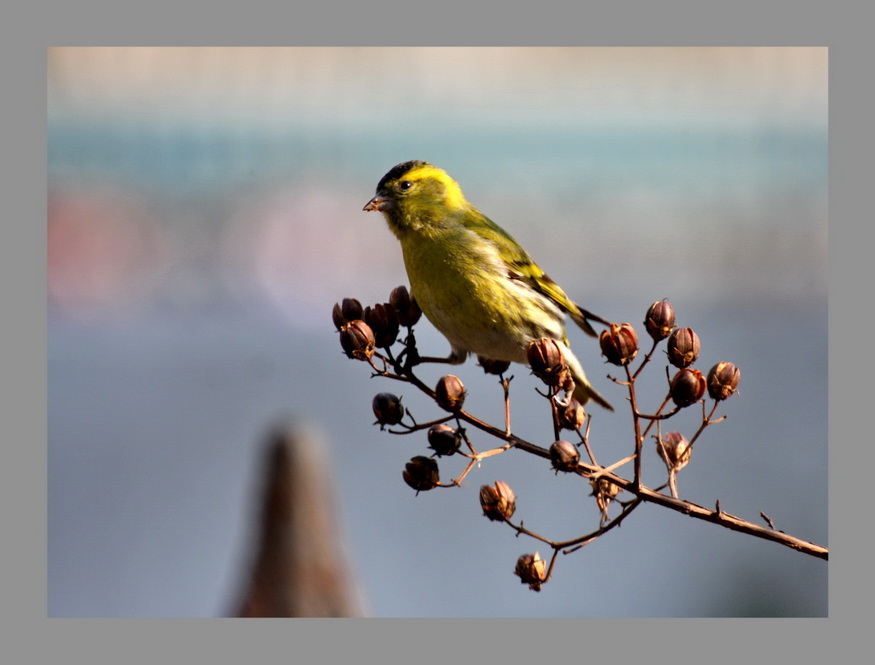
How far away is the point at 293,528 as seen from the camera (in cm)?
362

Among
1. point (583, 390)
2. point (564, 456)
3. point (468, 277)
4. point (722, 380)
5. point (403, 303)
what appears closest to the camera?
point (564, 456)

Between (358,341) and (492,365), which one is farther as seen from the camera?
(492,365)

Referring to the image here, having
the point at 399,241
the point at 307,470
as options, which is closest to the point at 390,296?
the point at 399,241

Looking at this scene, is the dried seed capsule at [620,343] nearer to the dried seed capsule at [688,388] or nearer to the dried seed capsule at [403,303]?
the dried seed capsule at [688,388]

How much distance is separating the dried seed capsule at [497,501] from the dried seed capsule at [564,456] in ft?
0.58

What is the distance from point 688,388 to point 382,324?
65cm

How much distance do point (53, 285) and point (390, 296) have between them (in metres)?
2.09

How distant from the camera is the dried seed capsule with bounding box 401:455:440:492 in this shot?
192 cm

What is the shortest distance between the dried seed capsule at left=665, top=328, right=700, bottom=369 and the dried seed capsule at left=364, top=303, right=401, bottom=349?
0.57 metres

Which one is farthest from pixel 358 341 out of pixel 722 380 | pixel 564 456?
pixel 722 380

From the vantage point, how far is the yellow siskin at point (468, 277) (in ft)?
8.22

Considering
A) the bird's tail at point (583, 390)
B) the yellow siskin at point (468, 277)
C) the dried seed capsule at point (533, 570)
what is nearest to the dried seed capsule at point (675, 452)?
the dried seed capsule at point (533, 570)

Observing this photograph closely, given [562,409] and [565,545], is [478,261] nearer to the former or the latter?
[562,409]

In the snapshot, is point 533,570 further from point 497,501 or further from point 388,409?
point 388,409
